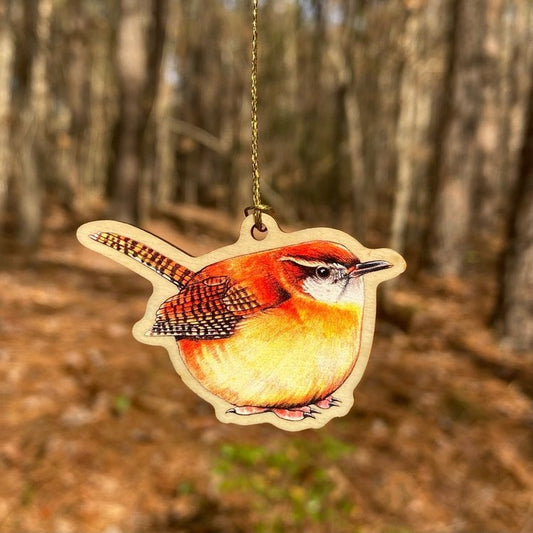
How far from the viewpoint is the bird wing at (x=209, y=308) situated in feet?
3.50

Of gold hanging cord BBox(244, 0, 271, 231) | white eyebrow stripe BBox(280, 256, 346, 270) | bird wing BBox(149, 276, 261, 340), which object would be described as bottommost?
bird wing BBox(149, 276, 261, 340)

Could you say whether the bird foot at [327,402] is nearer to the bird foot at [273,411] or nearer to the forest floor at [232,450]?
the bird foot at [273,411]

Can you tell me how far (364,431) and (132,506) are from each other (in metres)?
1.57

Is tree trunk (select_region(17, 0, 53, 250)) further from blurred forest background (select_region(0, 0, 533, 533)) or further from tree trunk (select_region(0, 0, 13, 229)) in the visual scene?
tree trunk (select_region(0, 0, 13, 229))

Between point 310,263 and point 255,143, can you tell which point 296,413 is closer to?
point 310,263

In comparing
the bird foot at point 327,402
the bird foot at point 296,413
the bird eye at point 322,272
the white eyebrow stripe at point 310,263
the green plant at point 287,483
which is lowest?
the green plant at point 287,483

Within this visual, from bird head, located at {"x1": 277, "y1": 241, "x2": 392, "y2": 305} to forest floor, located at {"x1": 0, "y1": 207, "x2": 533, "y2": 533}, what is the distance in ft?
6.67

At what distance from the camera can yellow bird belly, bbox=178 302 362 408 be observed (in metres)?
1.07

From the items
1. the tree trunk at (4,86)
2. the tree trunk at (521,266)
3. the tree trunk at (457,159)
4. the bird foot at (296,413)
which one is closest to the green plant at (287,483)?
the bird foot at (296,413)

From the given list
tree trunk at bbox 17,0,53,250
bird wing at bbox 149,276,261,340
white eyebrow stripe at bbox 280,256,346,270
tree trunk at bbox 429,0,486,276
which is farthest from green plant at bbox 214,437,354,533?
tree trunk at bbox 17,0,53,250

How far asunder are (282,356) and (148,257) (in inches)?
14.2

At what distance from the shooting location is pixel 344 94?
5.00m

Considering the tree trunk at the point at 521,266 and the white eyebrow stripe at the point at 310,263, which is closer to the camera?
the white eyebrow stripe at the point at 310,263

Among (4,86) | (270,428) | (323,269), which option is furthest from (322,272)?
(4,86)
